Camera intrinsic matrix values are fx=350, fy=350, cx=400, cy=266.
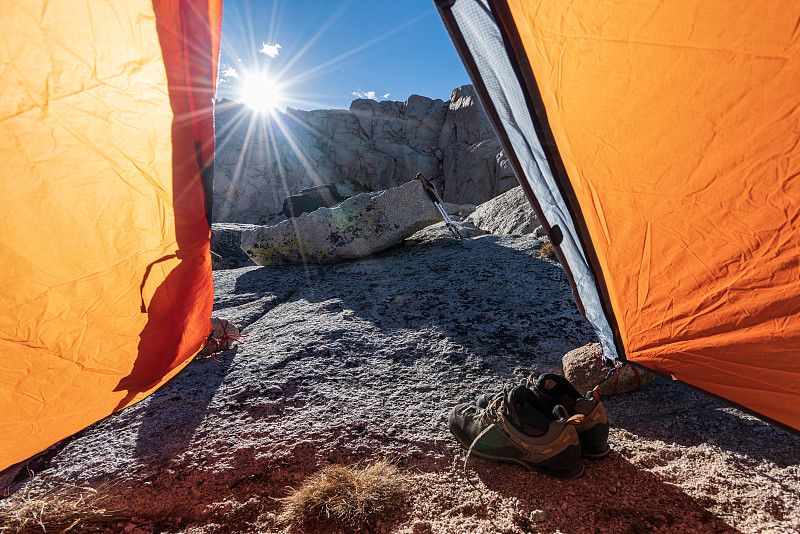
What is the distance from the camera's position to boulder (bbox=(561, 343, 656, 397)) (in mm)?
1976

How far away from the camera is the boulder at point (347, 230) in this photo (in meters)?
5.57

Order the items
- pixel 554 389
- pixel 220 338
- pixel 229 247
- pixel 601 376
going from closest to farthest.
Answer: pixel 554 389 → pixel 601 376 → pixel 220 338 → pixel 229 247

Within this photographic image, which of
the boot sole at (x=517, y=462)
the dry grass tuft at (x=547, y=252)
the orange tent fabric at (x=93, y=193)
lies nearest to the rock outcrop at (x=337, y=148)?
the dry grass tuft at (x=547, y=252)

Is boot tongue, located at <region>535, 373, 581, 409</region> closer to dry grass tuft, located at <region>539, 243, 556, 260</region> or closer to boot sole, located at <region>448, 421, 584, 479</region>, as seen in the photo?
boot sole, located at <region>448, 421, 584, 479</region>

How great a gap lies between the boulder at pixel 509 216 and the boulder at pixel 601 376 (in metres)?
3.84

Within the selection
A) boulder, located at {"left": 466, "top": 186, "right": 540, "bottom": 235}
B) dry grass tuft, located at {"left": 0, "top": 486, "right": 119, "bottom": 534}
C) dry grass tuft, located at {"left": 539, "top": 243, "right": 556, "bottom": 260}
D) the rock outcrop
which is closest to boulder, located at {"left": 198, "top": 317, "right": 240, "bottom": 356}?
dry grass tuft, located at {"left": 0, "top": 486, "right": 119, "bottom": 534}

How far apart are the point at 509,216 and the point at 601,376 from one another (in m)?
4.88

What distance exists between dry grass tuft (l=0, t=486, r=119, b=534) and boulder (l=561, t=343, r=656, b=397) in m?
2.26

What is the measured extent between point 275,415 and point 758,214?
7.30 ft

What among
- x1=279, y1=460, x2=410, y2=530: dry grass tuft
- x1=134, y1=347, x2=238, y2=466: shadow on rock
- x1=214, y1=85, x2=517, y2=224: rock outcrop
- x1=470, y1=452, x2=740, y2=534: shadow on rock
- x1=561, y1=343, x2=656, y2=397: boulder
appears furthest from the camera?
x1=214, y1=85, x2=517, y2=224: rock outcrop

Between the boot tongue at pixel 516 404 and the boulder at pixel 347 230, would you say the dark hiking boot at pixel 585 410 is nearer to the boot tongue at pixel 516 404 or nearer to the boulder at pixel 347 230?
the boot tongue at pixel 516 404

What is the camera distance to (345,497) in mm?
1281

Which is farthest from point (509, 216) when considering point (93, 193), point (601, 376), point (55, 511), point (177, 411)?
point (55, 511)

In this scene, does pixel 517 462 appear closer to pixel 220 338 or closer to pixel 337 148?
pixel 220 338
